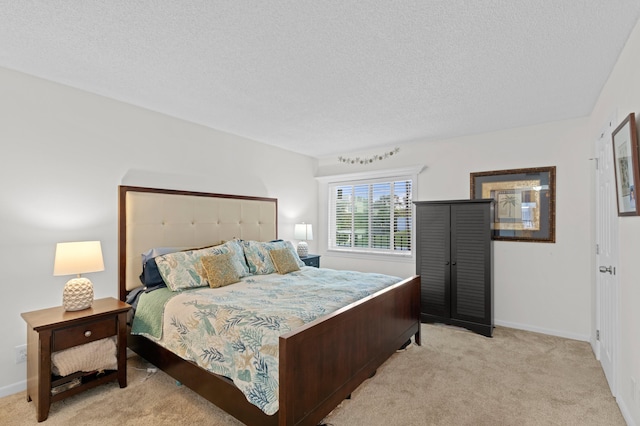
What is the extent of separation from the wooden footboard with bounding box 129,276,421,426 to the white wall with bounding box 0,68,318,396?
874 millimetres

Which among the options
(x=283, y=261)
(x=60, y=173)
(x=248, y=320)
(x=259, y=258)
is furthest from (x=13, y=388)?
(x=283, y=261)

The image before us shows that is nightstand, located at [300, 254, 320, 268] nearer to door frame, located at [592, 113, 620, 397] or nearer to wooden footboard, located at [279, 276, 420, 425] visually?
wooden footboard, located at [279, 276, 420, 425]

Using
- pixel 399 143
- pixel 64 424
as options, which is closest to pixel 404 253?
pixel 399 143

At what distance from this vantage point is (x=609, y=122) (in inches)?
97.7

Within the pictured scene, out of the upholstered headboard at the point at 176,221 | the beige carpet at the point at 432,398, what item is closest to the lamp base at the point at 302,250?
the upholstered headboard at the point at 176,221

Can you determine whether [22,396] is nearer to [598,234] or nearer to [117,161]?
[117,161]

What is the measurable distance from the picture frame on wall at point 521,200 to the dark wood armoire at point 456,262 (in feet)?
1.02

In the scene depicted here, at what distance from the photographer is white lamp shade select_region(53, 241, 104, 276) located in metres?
2.34

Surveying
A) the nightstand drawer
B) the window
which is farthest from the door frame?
the nightstand drawer

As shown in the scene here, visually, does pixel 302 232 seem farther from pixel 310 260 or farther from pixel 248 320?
pixel 248 320

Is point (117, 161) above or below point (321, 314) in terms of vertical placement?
above

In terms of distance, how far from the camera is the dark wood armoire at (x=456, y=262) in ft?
12.1

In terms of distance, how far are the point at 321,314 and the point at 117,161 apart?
249 cm

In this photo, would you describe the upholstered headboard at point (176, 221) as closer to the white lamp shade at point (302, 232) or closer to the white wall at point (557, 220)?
the white lamp shade at point (302, 232)
